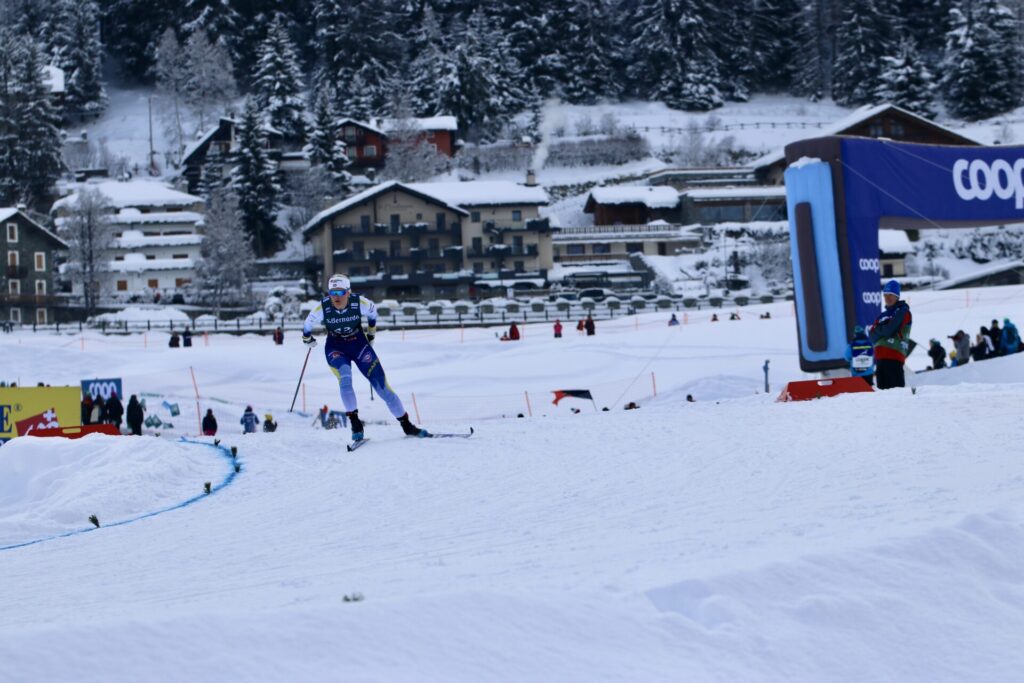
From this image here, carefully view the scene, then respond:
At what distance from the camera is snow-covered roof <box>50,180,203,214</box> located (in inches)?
3007

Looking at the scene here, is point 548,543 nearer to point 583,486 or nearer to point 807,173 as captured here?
point 583,486

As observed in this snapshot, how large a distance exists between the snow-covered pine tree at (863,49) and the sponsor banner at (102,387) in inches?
3175

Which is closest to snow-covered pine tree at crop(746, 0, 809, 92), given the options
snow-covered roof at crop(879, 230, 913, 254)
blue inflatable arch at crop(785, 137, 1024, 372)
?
snow-covered roof at crop(879, 230, 913, 254)

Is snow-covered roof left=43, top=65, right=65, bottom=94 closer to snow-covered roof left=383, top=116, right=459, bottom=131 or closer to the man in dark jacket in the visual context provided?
snow-covered roof left=383, top=116, right=459, bottom=131

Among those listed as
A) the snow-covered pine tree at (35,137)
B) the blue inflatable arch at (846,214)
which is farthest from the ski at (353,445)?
the snow-covered pine tree at (35,137)

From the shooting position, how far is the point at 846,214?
19.3m

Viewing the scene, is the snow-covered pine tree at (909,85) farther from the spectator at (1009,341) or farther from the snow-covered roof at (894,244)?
the spectator at (1009,341)

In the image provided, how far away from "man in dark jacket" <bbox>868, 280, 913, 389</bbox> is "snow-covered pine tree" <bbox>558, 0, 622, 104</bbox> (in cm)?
8785

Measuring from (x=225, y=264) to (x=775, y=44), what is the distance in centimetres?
6101

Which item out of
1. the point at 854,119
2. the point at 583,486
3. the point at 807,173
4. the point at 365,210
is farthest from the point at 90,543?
the point at 854,119

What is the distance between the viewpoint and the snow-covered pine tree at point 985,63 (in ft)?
295

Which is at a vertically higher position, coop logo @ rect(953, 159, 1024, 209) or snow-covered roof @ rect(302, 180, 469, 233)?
snow-covered roof @ rect(302, 180, 469, 233)

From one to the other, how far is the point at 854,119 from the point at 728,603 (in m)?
79.9

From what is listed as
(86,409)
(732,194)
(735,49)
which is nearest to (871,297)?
(86,409)
